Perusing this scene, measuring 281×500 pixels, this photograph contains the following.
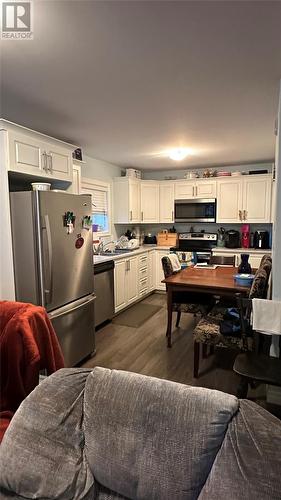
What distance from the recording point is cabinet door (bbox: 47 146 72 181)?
272 cm

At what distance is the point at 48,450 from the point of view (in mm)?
1080

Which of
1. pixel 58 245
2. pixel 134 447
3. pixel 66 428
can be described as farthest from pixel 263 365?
pixel 58 245

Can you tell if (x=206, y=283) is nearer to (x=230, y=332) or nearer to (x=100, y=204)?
(x=230, y=332)

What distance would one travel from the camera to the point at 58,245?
251cm

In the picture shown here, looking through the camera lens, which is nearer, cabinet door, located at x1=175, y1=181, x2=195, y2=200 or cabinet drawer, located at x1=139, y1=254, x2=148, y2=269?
cabinet drawer, located at x1=139, y1=254, x2=148, y2=269

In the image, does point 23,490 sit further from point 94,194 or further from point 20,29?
point 94,194

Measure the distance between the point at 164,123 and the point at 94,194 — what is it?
213 cm

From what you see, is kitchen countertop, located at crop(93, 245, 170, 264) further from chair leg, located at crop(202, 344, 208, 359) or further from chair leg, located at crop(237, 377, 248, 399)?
chair leg, located at crop(237, 377, 248, 399)

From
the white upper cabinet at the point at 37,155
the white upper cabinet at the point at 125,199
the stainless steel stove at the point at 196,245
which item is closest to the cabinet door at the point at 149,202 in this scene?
the white upper cabinet at the point at 125,199

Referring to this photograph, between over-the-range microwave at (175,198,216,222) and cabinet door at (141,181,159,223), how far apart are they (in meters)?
0.44

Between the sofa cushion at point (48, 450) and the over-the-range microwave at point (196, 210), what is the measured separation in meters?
4.34

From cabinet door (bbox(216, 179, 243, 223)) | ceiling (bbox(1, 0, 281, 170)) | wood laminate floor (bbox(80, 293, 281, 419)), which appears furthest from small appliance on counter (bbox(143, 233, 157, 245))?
ceiling (bbox(1, 0, 281, 170))

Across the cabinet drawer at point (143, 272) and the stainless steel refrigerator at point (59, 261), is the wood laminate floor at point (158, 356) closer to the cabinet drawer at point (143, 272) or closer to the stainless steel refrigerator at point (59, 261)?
the stainless steel refrigerator at point (59, 261)

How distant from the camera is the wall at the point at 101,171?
4.43 meters
